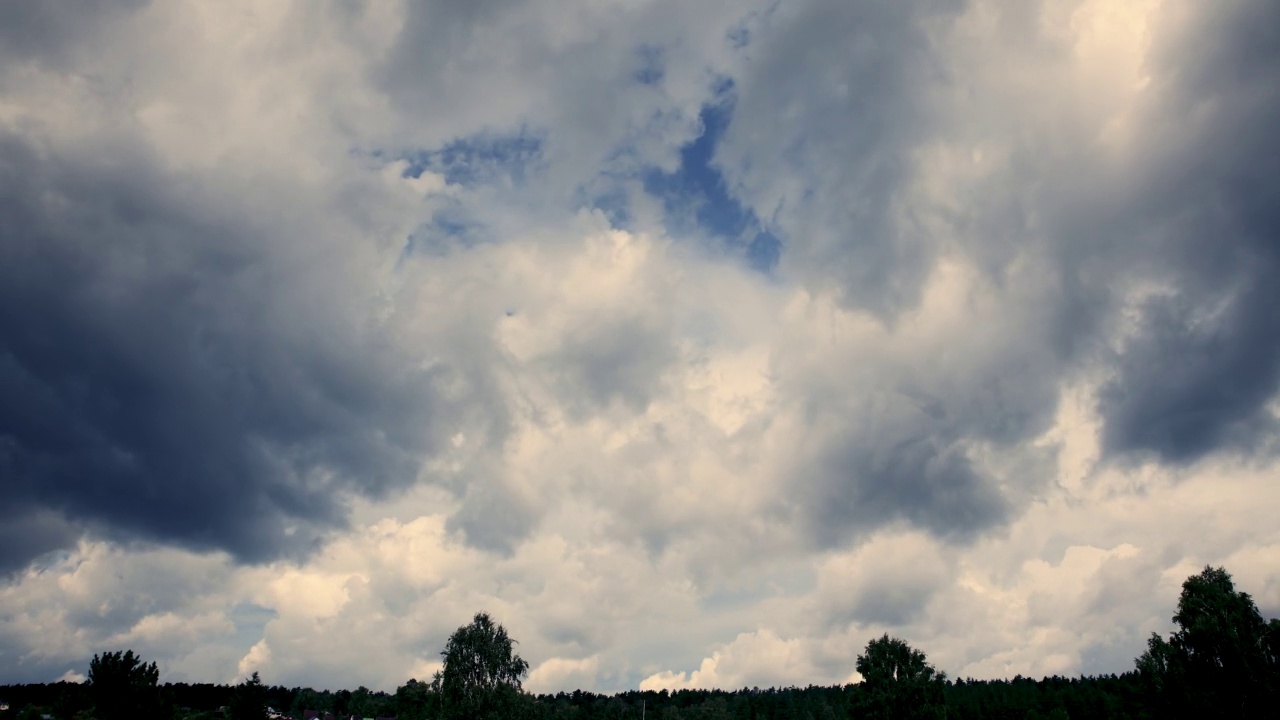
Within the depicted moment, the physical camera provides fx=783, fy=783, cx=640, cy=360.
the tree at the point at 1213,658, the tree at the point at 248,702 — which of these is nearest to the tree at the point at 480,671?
the tree at the point at 248,702

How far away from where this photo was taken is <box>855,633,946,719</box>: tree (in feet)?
245

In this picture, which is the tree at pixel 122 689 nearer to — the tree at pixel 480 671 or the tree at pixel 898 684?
the tree at pixel 480 671

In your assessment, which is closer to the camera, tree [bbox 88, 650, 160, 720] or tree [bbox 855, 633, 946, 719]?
tree [bbox 88, 650, 160, 720]

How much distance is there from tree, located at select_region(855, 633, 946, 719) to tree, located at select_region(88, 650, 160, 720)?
6088cm

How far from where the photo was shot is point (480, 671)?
9388cm

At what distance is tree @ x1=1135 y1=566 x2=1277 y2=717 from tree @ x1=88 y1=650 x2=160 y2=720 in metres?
72.5

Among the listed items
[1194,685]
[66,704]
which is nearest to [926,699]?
[1194,685]

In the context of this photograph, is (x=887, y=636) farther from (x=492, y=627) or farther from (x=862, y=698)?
(x=492, y=627)

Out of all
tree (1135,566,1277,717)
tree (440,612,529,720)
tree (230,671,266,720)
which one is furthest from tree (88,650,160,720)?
tree (1135,566,1277,717)

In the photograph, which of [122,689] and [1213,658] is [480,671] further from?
[1213,658]

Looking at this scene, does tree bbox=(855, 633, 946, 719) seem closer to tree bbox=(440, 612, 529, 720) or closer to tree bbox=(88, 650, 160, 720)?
tree bbox=(440, 612, 529, 720)

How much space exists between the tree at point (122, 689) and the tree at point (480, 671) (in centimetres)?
3865

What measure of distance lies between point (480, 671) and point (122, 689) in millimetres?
45158

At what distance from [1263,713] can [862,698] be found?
107 ft
